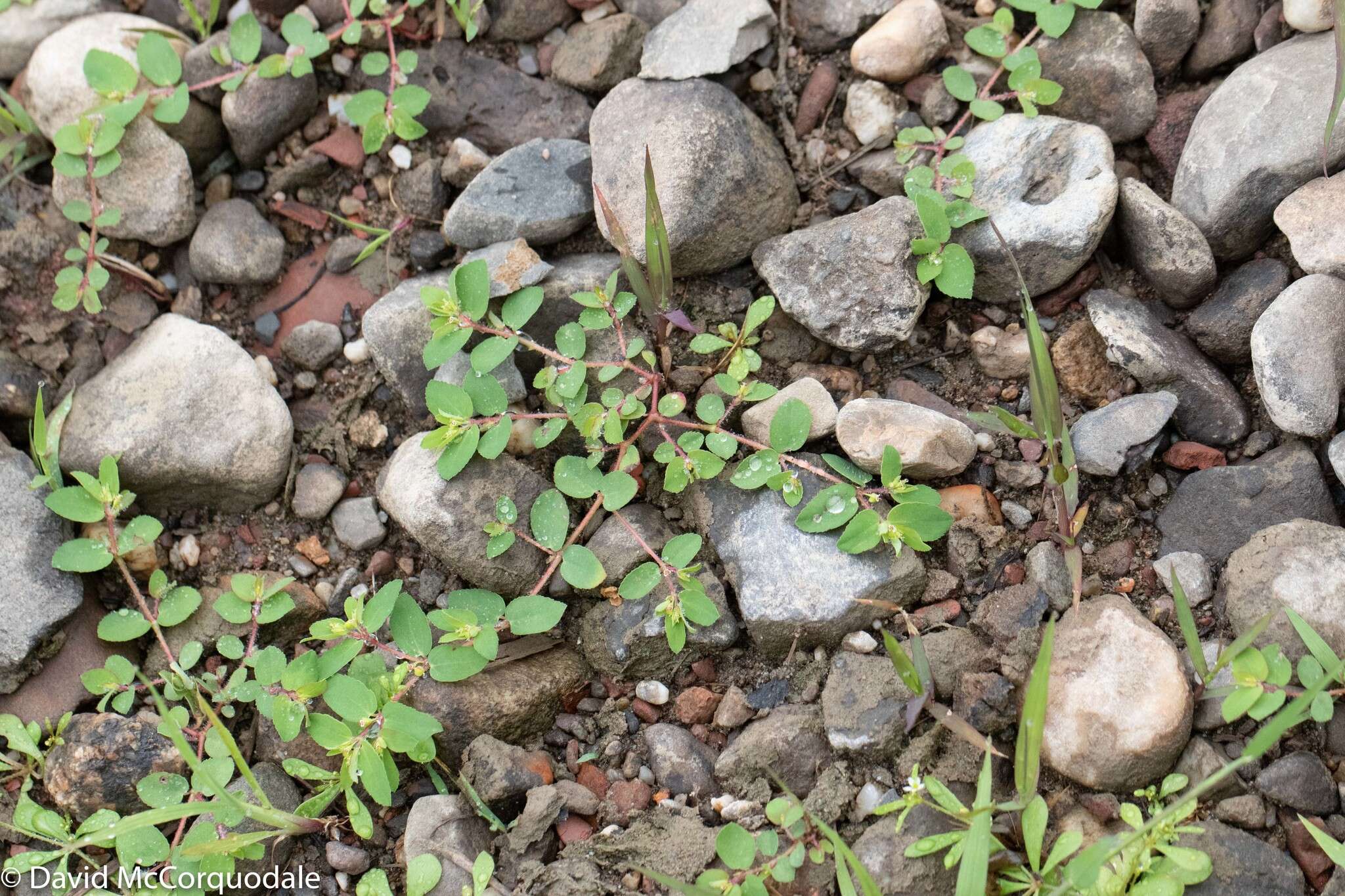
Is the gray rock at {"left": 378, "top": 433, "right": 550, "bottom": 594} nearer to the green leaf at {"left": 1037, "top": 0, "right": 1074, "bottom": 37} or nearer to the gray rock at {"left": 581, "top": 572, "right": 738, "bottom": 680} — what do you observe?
the gray rock at {"left": 581, "top": 572, "right": 738, "bottom": 680}

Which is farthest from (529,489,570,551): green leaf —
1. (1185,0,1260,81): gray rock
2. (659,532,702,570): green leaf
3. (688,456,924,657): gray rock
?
(1185,0,1260,81): gray rock

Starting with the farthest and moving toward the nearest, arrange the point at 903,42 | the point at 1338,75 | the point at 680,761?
the point at 903,42 → the point at 680,761 → the point at 1338,75

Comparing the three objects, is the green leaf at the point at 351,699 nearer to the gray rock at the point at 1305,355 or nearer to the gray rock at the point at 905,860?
the gray rock at the point at 905,860

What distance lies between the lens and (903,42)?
2896mm

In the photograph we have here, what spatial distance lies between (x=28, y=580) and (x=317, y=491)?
75 centimetres

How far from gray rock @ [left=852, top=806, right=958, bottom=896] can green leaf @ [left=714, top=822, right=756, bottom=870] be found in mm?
246

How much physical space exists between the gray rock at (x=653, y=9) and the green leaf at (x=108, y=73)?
1.48 meters

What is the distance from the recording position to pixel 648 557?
2660mm

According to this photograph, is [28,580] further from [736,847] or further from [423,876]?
[736,847]

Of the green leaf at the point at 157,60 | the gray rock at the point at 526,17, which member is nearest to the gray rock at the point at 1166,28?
the gray rock at the point at 526,17

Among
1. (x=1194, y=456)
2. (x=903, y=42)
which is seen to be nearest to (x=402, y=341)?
(x=903, y=42)

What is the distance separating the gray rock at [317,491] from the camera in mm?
2891

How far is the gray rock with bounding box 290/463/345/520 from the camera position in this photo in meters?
2.89

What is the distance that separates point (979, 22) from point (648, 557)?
1.82 m
